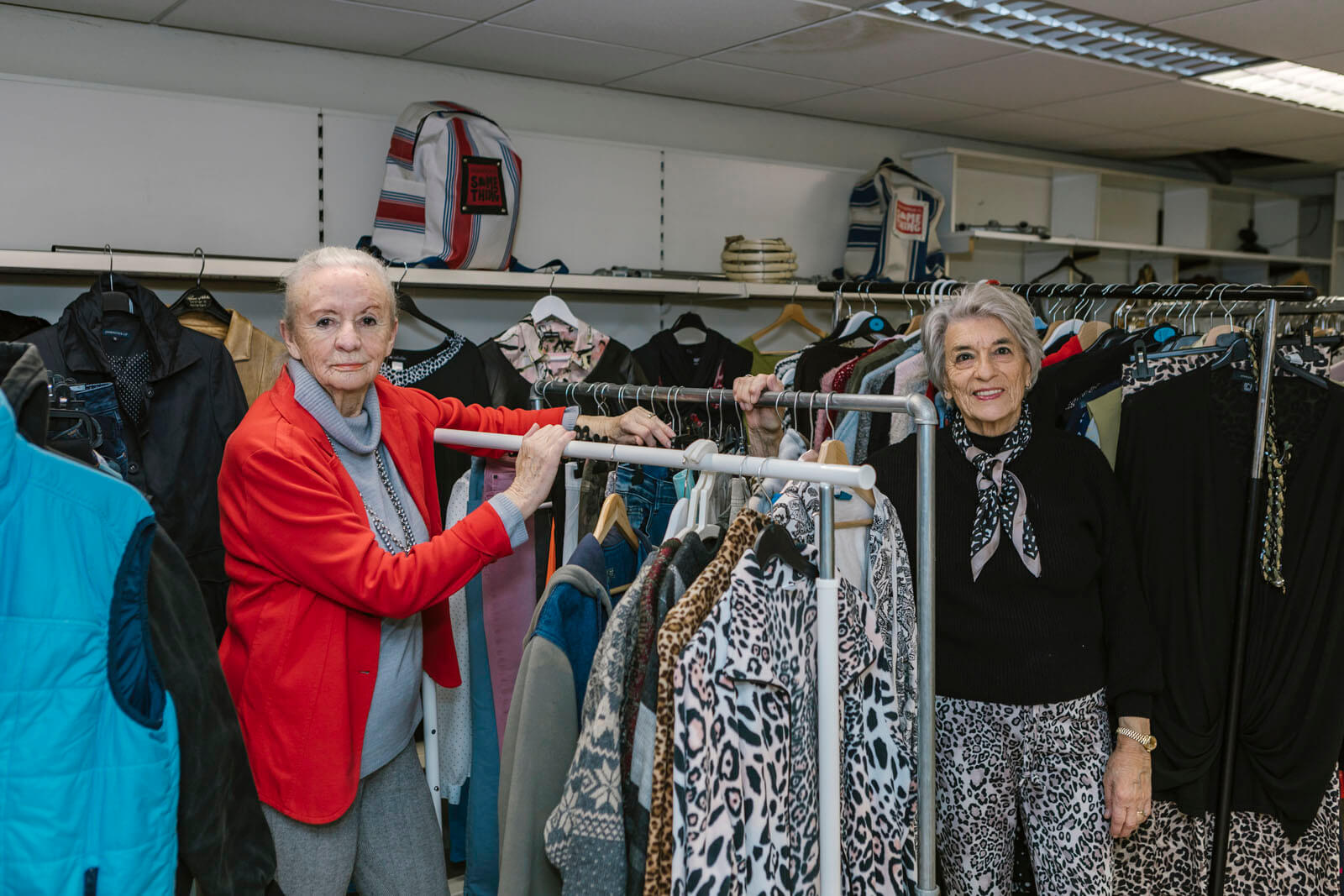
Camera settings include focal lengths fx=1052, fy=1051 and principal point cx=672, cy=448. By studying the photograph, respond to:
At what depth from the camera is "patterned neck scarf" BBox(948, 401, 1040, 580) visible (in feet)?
6.30

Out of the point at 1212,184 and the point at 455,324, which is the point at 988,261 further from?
the point at 455,324

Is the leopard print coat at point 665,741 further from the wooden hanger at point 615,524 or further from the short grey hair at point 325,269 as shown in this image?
the short grey hair at point 325,269

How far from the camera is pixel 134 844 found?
4.28 feet

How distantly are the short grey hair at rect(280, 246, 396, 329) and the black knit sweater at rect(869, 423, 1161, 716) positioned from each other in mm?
946

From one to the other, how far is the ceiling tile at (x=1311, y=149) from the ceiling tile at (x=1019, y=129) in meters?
1.15

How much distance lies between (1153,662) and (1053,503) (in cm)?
36

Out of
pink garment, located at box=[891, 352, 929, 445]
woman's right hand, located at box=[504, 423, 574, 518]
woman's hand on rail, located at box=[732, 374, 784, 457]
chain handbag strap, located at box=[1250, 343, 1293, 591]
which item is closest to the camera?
woman's right hand, located at box=[504, 423, 574, 518]

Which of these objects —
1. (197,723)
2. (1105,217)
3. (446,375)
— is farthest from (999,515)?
(1105,217)

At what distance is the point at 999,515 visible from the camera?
6.31 ft

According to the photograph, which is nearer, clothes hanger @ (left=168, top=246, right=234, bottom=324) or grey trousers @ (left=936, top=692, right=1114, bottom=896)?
grey trousers @ (left=936, top=692, right=1114, bottom=896)

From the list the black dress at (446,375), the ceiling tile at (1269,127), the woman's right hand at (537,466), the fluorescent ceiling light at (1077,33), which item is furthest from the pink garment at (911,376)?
the ceiling tile at (1269,127)

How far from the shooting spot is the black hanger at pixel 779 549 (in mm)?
1429

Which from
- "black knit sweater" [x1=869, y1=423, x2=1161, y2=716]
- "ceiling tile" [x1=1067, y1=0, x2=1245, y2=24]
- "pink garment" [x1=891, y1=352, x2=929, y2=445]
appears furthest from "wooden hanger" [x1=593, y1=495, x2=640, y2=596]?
"ceiling tile" [x1=1067, y1=0, x2=1245, y2=24]

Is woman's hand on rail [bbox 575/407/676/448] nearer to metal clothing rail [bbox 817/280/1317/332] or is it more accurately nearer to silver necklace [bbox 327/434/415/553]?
silver necklace [bbox 327/434/415/553]
